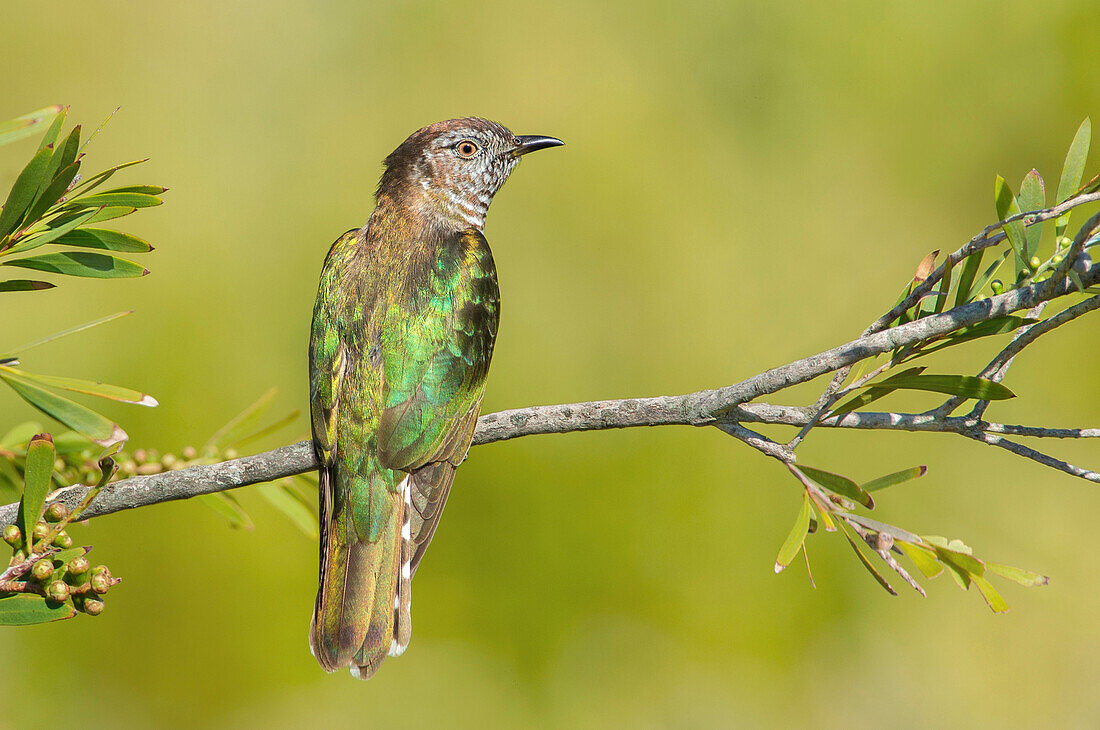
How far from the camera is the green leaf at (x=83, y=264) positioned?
187 cm

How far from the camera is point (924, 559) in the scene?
164 centimetres

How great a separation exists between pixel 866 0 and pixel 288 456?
6.37 metres

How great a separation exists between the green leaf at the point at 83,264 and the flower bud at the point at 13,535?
54cm

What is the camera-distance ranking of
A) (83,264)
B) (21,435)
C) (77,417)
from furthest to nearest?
1. (21,435)
2. (83,264)
3. (77,417)

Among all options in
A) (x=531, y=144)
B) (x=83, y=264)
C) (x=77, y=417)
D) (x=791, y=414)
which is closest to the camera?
(x=77, y=417)

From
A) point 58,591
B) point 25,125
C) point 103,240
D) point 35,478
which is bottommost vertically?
point 58,591

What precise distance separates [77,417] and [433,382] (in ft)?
5.06

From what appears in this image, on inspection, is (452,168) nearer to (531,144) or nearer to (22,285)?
(531,144)

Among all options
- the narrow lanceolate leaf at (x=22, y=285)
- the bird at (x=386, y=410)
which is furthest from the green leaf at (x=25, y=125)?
the bird at (x=386, y=410)

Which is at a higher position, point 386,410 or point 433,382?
point 433,382

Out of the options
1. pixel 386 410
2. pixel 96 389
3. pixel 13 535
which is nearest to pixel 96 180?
pixel 96 389

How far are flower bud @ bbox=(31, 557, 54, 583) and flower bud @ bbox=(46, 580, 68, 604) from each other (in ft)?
0.07

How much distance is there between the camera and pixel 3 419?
502 centimetres

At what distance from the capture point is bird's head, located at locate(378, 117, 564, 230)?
3.92m
